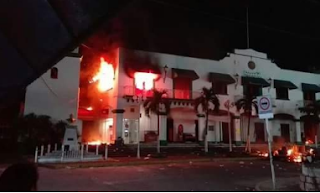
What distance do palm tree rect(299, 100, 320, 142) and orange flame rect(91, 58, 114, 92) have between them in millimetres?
20587

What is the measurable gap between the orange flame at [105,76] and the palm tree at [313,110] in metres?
20.6

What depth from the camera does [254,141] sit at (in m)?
32.1

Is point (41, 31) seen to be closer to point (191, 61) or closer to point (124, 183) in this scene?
point (124, 183)

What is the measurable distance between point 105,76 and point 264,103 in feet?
65.6

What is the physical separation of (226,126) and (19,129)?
63.5 ft

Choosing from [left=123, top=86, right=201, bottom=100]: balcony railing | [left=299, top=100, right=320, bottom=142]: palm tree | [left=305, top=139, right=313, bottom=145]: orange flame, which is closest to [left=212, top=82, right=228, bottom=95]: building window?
[left=123, top=86, right=201, bottom=100]: balcony railing

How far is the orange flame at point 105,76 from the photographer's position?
87.7ft

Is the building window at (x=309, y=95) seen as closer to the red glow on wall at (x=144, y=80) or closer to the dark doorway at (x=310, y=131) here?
the dark doorway at (x=310, y=131)

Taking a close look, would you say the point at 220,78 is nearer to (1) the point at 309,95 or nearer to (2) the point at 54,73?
(1) the point at 309,95

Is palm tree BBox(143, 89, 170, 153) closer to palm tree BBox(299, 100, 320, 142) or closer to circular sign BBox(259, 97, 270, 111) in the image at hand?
circular sign BBox(259, 97, 270, 111)

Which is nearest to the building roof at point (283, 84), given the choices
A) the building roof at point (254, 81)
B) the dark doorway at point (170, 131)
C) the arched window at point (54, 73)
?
the building roof at point (254, 81)

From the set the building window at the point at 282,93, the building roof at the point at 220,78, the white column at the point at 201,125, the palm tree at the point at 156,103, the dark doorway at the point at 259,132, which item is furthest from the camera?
the building window at the point at 282,93

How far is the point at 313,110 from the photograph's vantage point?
31875 mm

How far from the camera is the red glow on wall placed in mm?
26075
